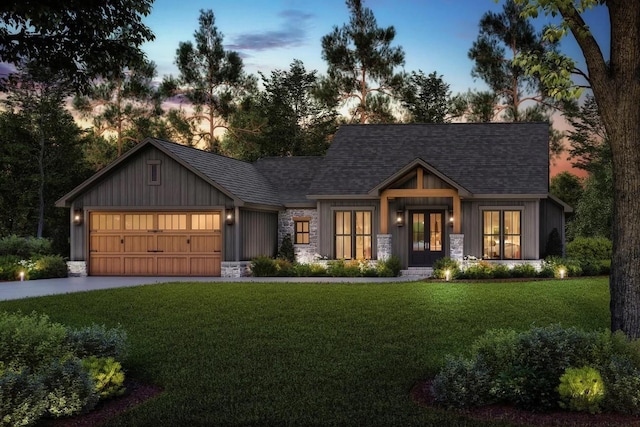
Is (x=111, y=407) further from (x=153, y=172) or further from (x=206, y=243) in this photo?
(x=153, y=172)

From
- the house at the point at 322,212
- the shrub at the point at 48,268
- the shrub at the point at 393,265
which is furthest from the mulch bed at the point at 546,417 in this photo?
the shrub at the point at 48,268

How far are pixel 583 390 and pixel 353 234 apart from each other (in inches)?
754

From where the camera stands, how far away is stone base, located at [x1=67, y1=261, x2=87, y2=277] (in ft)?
83.0

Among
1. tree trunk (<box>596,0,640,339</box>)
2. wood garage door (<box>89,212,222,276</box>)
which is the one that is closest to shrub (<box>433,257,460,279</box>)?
wood garage door (<box>89,212,222,276</box>)

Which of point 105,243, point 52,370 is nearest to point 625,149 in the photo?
point 52,370

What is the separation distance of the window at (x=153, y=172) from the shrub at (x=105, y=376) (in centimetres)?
1706

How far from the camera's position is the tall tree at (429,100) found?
151ft

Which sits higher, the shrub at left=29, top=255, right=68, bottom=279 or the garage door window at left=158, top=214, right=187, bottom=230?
the garage door window at left=158, top=214, right=187, bottom=230

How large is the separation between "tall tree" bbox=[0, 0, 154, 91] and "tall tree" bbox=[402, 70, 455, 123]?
34.7 m

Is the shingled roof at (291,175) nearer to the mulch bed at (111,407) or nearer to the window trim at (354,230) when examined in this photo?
the window trim at (354,230)

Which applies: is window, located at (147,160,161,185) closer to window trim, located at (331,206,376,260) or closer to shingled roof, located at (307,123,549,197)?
shingled roof, located at (307,123,549,197)

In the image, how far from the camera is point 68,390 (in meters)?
7.48

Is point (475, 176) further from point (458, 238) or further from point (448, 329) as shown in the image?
point (448, 329)

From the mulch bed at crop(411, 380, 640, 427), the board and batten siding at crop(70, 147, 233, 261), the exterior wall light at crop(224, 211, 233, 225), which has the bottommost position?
the mulch bed at crop(411, 380, 640, 427)
